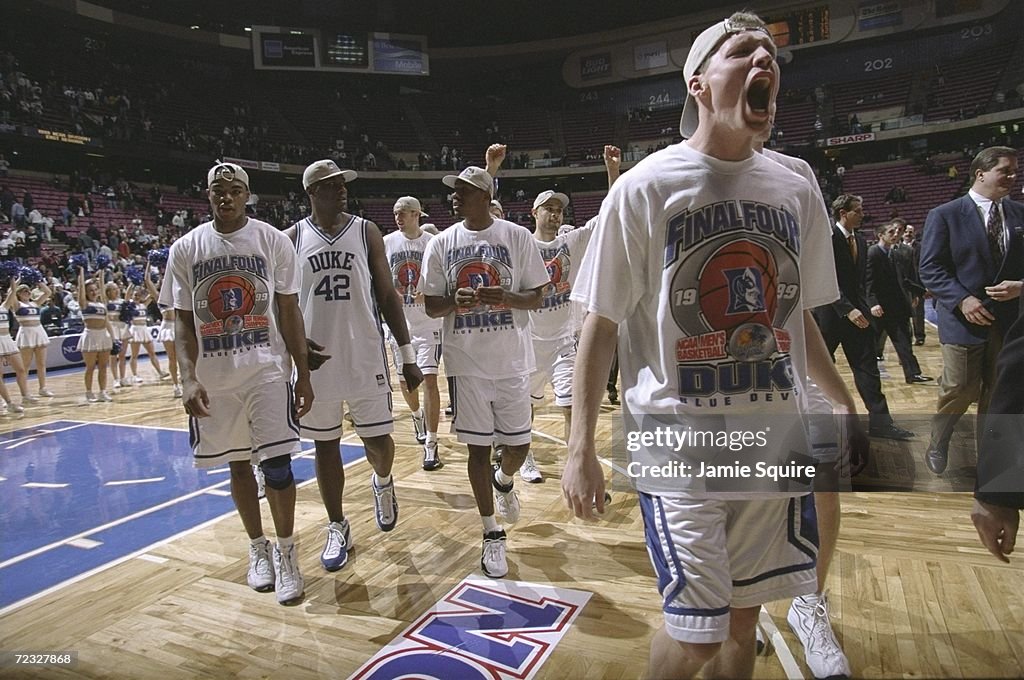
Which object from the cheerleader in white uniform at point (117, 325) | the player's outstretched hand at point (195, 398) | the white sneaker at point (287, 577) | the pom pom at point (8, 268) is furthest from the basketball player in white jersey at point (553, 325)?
the pom pom at point (8, 268)

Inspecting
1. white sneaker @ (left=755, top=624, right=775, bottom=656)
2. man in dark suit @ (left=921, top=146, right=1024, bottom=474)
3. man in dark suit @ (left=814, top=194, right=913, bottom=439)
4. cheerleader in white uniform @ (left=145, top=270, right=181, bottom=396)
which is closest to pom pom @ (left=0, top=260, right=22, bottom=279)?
cheerleader in white uniform @ (left=145, top=270, right=181, bottom=396)

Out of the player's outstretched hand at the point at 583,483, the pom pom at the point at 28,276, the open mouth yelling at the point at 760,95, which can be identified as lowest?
the player's outstretched hand at the point at 583,483

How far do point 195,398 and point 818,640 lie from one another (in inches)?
108

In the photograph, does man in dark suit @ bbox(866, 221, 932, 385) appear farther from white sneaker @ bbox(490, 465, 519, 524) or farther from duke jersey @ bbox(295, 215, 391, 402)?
duke jersey @ bbox(295, 215, 391, 402)

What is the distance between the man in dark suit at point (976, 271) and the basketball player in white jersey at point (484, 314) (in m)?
2.48

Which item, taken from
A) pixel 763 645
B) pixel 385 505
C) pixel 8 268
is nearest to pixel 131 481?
pixel 385 505

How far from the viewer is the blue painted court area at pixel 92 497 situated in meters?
3.53

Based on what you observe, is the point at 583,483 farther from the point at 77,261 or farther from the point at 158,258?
the point at 77,261

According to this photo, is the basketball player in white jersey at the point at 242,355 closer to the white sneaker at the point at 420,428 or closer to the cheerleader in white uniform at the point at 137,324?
the white sneaker at the point at 420,428

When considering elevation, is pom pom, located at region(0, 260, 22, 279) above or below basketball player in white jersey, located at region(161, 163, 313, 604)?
above

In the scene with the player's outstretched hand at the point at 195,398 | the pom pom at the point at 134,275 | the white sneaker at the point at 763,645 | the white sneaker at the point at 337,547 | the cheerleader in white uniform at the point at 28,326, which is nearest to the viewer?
the white sneaker at the point at 763,645

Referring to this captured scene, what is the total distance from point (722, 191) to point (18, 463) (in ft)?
21.8

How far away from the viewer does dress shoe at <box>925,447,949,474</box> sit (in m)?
4.21

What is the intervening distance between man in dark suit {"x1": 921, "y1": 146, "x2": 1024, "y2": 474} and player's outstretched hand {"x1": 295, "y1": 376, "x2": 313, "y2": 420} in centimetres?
367
